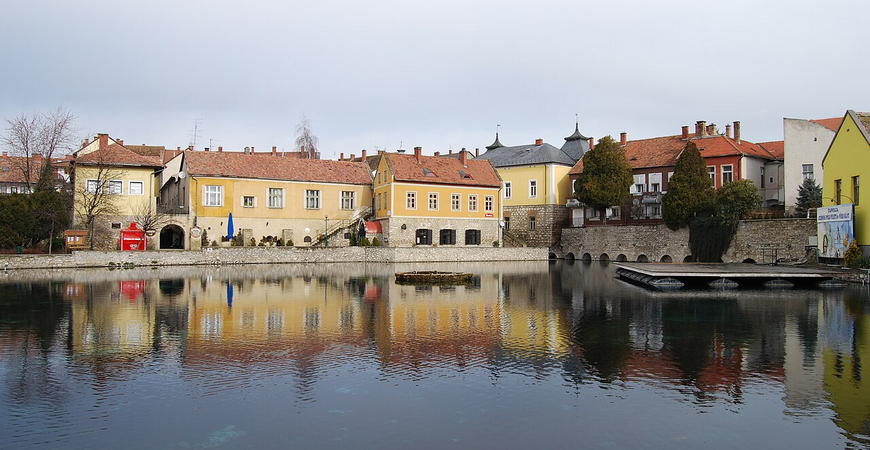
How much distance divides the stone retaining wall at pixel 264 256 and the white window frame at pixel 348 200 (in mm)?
6236

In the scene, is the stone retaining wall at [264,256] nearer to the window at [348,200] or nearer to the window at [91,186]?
the window at [348,200]

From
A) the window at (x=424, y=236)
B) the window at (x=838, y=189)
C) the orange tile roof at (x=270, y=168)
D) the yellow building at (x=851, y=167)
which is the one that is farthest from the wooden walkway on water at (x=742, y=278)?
the orange tile roof at (x=270, y=168)

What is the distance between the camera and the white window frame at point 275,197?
44469 millimetres

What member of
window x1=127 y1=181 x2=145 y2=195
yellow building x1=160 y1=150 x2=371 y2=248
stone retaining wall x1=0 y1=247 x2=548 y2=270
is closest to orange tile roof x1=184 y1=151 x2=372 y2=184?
yellow building x1=160 y1=150 x2=371 y2=248

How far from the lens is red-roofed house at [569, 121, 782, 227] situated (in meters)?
44.9

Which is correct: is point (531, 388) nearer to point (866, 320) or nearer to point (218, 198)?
point (866, 320)

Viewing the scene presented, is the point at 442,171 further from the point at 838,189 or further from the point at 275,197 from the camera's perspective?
the point at 838,189

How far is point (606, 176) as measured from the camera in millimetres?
48062

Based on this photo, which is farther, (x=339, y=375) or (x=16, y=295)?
(x=16, y=295)

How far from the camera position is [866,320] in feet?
55.1

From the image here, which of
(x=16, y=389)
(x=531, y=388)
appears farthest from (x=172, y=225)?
(x=531, y=388)

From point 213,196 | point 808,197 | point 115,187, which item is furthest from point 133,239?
point 808,197

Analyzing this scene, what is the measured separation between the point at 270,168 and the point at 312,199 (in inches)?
142

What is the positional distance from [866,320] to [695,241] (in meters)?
25.9
